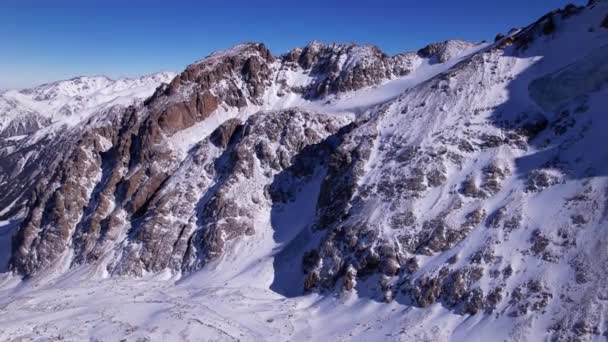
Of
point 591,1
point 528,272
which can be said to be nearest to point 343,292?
point 528,272

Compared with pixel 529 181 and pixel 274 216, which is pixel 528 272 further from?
pixel 274 216

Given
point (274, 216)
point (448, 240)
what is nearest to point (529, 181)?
point (448, 240)

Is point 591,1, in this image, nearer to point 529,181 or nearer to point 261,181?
point 529,181

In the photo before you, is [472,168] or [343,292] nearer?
[343,292]

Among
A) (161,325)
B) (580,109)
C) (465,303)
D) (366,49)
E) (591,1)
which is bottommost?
(465,303)

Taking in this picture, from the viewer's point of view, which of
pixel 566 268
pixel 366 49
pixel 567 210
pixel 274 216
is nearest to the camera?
pixel 566 268

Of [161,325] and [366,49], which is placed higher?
[366,49]

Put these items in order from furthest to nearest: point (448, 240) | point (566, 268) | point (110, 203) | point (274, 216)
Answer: point (110, 203) < point (274, 216) < point (448, 240) < point (566, 268)
